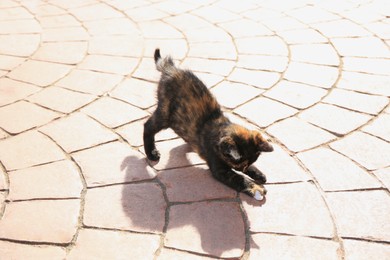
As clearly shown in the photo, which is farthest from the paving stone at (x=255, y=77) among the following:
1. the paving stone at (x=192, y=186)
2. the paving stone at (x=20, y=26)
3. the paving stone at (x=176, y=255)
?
the paving stone at (x=20, y=26)

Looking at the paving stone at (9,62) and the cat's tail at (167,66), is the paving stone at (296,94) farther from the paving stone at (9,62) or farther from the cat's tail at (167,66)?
the paving stone at (9,62)

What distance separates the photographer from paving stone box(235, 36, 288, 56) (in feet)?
17.5

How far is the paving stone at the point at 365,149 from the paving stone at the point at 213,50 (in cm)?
202

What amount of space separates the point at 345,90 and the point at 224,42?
1858 mm

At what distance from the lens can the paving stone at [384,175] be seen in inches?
127

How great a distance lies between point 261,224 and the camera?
9.50ft

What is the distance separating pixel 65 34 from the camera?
5820 millimetres

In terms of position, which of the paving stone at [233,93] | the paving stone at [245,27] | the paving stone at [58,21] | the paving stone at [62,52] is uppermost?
the paving stone at [245,27]

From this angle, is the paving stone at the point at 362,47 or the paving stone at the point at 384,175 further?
the paving stone at the point at 362,47

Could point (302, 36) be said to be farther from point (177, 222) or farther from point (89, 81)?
point (177, 222)

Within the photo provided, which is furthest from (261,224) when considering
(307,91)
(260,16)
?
(260,16)

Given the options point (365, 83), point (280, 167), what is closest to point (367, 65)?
point (365, 83)

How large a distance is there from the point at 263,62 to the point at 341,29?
5.50ft

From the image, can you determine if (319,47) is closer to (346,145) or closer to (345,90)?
(345,90)
